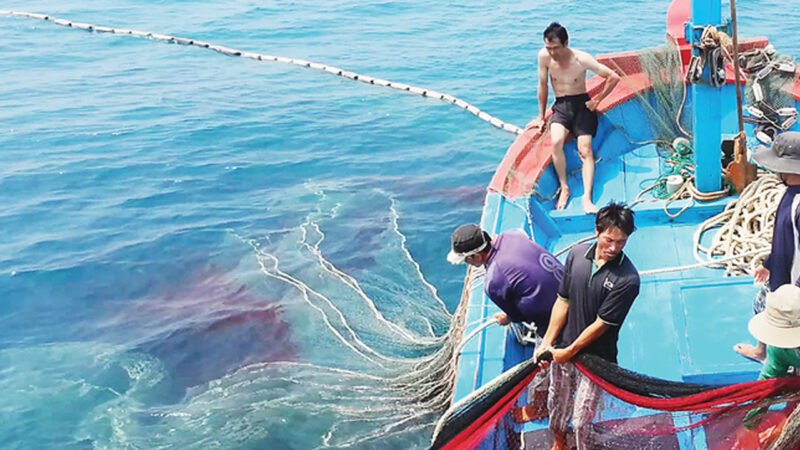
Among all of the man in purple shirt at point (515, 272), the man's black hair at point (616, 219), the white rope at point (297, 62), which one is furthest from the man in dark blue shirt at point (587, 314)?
the white rope at point (297, 62)

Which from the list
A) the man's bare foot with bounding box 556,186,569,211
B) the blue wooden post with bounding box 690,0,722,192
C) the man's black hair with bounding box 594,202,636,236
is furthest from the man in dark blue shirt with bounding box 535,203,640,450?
the man's bare foot with bounding box 556,186,569,211

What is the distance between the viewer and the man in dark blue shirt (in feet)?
13.4

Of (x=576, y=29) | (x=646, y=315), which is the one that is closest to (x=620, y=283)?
(x=646, y=315)

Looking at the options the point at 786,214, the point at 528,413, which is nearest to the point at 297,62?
the point at 528,413

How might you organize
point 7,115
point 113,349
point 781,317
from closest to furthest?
point 781,317 → point 113,349 → point 7,115

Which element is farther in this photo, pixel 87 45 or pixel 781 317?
pixel 87 45

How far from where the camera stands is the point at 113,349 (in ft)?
29.6

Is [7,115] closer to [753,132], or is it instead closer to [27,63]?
[27,63]

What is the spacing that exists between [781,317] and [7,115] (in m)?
17.1

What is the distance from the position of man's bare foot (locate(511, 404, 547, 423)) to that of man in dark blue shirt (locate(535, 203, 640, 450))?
14cm

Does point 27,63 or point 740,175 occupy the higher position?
point 740,175

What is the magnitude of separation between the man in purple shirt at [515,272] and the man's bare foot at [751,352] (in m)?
1.06

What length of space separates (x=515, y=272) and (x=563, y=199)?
3.34 metres

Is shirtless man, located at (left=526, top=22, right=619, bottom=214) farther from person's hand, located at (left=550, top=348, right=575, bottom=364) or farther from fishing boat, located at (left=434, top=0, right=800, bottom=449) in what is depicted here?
person's hand, located at (left=550, top=348, right=575, bottom=364)
